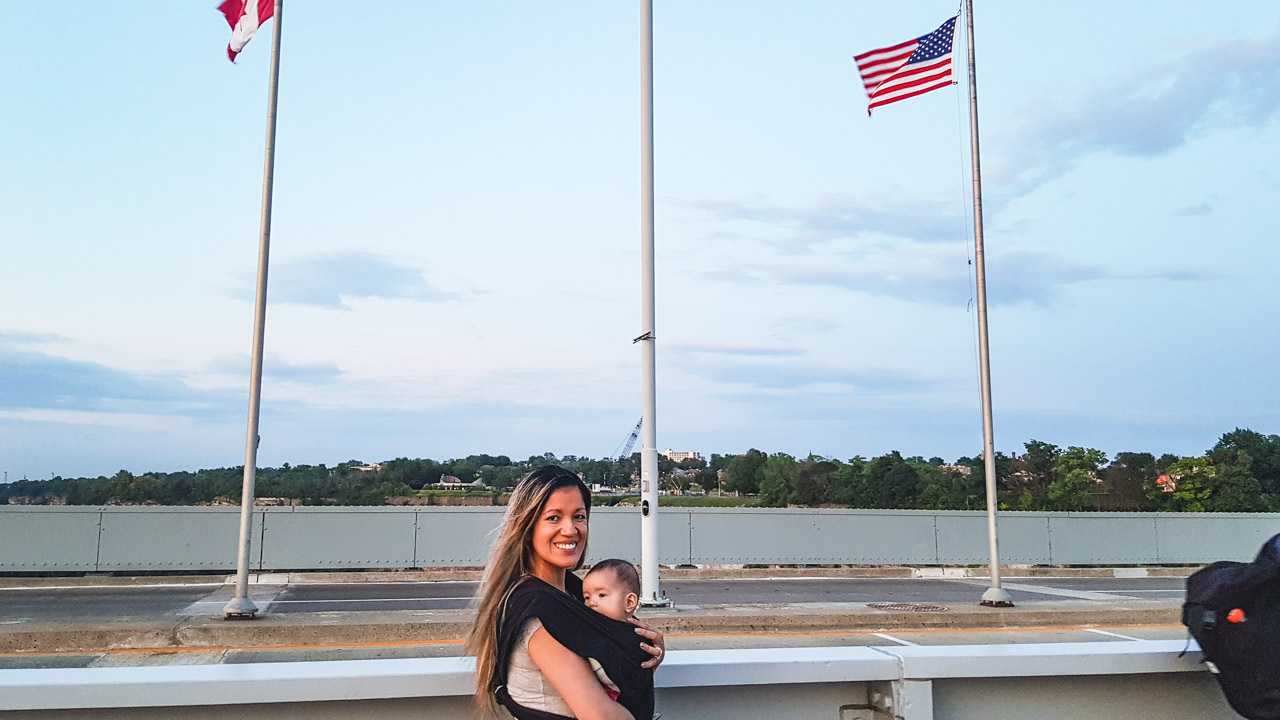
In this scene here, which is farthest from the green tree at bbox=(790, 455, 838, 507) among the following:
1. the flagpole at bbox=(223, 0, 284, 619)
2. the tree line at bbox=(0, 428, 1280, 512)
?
the flagpole at bbox=(223, 0, 284, 619)

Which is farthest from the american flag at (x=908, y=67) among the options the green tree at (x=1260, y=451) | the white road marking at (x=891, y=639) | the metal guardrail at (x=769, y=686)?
the green tree at (x=1260, y=451)

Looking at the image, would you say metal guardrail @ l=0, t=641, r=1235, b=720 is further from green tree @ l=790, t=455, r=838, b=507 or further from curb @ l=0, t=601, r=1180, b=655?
green tree @ l=790, t=455, r=838, b=507

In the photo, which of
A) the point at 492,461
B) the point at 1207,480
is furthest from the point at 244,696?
the point at 1207,480

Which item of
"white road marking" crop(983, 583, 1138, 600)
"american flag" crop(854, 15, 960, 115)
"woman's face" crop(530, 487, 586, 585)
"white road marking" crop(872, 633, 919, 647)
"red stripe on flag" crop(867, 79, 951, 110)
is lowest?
"white road marking" crop(983, 583, 1138, 600)

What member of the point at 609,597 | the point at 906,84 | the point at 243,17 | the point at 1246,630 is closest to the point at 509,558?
the point at 609,597

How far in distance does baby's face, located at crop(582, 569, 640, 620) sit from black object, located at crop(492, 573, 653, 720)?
0.15m

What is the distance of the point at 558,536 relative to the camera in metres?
2.95

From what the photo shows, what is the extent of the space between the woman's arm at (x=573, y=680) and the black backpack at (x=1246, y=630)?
5.76 ft

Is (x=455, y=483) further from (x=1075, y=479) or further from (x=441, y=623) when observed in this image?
(x=1075, y=479)

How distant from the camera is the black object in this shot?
2.53 meters

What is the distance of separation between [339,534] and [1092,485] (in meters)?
23.8

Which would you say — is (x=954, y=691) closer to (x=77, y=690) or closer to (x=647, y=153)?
(x=77, y=690)

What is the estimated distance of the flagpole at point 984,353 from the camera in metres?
14.9

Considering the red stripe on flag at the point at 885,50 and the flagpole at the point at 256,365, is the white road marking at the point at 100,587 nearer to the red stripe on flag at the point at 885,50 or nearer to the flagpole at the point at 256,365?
the flagpole at the point at 256,365
